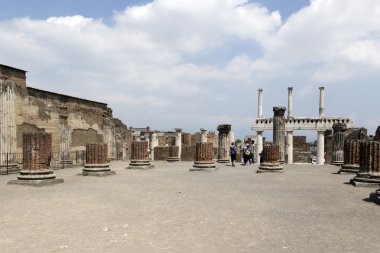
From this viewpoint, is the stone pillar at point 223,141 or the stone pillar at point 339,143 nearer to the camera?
the stone pillar at point 339,143

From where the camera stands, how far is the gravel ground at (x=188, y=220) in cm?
442

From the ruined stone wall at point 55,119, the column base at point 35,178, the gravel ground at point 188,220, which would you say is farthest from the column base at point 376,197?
the ruined stone wall at point 55,119

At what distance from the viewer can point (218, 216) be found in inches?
238

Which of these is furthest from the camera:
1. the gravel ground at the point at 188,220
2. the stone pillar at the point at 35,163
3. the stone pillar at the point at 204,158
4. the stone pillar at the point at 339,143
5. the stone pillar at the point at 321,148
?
the stone pillar at the point at 321,148

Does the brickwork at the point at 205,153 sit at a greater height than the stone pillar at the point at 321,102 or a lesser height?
lesser

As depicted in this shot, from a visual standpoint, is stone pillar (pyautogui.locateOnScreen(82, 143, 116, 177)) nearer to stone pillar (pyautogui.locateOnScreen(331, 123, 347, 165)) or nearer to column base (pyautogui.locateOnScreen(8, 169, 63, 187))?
column base (pyautogui.locateOnScreen(8, 169, 63, 187))

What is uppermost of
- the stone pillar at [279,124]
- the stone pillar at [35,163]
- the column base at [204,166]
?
the stone pillar at [279,124]

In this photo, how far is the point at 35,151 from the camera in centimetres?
1076

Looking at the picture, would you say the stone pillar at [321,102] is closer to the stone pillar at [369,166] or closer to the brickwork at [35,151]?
the stone pillar at [369,166]

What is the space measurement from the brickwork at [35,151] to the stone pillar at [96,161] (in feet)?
8.86

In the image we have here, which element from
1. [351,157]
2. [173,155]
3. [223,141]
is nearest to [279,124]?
[223,141]

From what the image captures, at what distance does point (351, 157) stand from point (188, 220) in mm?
10503

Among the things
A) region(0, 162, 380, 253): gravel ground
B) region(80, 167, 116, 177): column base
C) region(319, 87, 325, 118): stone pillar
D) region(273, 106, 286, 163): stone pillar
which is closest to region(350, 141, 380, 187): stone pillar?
region(0, 162, 380, 253): gravel ground

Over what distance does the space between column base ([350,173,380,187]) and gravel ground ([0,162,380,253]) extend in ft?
3.23
